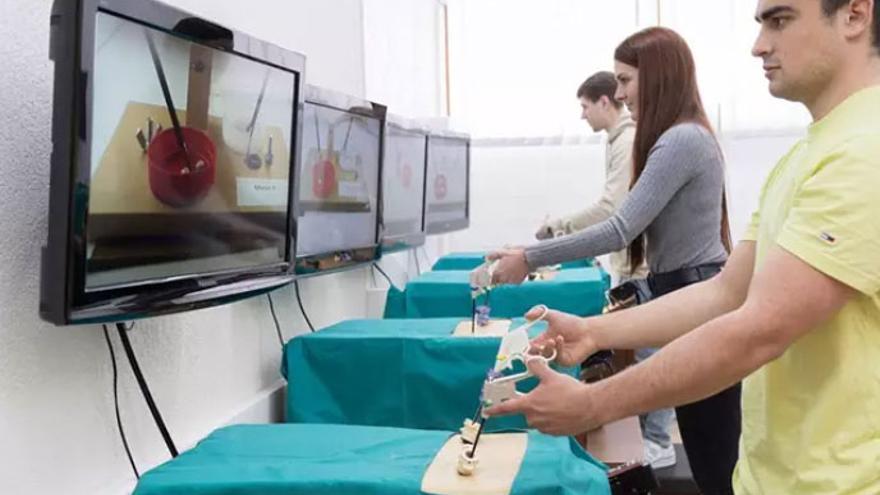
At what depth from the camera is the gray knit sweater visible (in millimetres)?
1896

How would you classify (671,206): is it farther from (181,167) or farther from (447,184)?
(447,184)

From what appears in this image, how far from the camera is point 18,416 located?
40.4 inches

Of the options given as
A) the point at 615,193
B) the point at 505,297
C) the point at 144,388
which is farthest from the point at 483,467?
the point at 615,193

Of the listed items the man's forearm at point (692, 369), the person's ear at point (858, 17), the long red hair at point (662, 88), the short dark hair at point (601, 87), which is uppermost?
the short dark hair at point (601, 87)

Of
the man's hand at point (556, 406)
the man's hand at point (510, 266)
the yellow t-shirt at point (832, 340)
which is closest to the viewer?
the yellow t-shirt at point (832, 340)

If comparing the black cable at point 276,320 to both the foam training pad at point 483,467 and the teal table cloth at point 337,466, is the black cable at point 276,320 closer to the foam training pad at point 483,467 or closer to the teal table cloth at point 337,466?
the teal table cloth at point 337,466

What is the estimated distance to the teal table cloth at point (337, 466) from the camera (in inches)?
40.8

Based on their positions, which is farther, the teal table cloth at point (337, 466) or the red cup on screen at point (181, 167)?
the red cup on screen at point (181, 167)

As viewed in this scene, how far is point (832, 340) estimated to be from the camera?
937mm

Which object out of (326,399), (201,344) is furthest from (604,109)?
(201,344)

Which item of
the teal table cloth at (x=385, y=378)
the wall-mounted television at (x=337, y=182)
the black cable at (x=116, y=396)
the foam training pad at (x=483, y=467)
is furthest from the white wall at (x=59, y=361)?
the foam training pad at (x=483, y=467)

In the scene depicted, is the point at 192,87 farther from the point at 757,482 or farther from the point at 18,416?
the point at 757,482

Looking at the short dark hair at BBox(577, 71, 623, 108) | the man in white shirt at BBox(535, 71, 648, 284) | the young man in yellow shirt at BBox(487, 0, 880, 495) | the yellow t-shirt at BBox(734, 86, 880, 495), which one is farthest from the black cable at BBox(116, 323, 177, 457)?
the short dark hair at BBox(577, 71, 623, 108)

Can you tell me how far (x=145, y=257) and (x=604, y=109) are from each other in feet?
8.34
